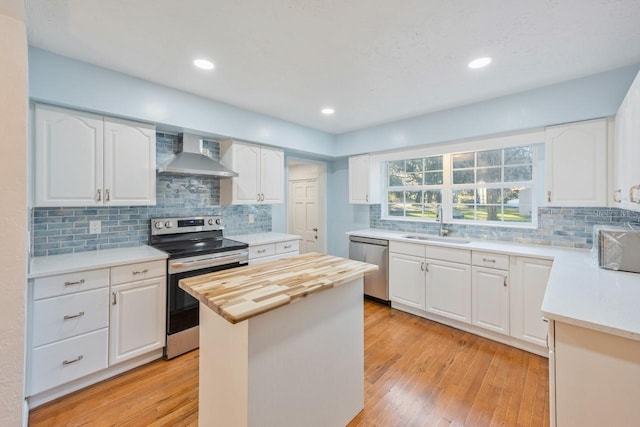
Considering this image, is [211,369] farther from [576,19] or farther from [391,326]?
[576,19]

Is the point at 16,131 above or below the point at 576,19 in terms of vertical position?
below

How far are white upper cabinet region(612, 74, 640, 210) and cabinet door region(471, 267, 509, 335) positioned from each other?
1096 mm

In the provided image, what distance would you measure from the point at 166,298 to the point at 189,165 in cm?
131

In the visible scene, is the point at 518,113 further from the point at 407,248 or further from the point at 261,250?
the point at 261,250

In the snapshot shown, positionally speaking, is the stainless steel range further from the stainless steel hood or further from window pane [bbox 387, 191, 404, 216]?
window pane [bbox 387, 191, 404, 216]

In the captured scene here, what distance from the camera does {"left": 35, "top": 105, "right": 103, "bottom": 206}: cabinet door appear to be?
2049 millimetres

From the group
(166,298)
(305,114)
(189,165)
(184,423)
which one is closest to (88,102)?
(189,165)

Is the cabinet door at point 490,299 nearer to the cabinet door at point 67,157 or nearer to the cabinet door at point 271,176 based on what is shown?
the cabinet door at point 271,176

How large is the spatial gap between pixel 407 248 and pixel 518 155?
163cm

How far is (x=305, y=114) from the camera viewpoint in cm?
343

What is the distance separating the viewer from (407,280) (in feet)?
11.0

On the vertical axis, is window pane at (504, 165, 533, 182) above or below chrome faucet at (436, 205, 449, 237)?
above

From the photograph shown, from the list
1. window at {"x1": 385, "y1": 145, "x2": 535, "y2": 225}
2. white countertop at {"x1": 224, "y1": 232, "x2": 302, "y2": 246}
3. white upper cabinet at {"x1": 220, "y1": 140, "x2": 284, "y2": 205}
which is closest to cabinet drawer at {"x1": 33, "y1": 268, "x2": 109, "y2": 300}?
white countertop at {"x1": 224, "y1": 232, "x2": 302, "y2": 246}

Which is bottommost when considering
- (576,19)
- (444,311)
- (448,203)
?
(444,311)
